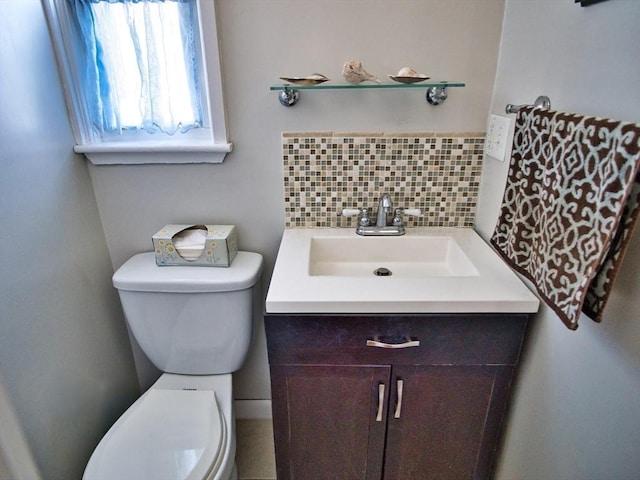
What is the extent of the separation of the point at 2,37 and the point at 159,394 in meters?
1.13

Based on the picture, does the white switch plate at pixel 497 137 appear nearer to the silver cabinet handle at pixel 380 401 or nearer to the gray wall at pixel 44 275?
the silver cabinet handle at pixel 380 401

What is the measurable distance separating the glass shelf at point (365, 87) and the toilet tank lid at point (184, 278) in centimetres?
57

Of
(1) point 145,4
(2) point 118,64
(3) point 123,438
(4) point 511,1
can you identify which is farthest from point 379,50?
(3) point 123,438

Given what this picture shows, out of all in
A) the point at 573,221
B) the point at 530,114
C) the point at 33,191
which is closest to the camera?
the point at 573,221

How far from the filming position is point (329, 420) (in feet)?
3.91

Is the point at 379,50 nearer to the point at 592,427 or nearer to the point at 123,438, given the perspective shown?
the point at 592,427

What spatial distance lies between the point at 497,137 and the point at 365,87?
0.44m

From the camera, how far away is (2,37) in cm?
101

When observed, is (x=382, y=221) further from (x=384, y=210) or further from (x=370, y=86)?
(x=370, y=86)

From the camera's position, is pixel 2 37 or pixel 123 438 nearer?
pixel 2 37

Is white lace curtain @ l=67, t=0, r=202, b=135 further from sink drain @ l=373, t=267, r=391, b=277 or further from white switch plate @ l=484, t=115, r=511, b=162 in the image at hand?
white switch plate @ l=484, t=115, r=511, b=162

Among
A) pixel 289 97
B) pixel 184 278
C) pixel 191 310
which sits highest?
pixel 289 97

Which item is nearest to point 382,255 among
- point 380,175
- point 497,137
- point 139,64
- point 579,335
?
point 380,175

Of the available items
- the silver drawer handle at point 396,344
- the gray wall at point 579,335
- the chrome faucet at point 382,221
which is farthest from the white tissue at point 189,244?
the gray wall at point 579,335
